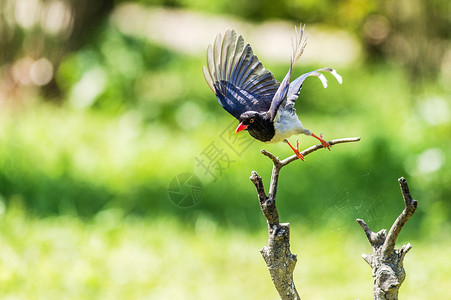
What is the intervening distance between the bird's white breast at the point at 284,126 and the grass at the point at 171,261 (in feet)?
6.18

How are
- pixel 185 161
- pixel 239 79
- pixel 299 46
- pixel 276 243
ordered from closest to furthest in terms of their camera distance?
pixel 299 46
pixel 239 79
pixel 276 243
pixel 185 161

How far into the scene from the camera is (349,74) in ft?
21.1

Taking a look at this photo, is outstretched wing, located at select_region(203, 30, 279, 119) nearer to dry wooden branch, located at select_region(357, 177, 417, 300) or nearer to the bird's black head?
the bird's black head

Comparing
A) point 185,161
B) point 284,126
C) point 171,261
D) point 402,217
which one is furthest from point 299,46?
point 185,161

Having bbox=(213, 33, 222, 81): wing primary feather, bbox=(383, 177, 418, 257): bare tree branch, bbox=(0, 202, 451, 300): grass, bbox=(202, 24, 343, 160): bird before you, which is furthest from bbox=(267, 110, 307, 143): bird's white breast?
bbox=(0, 202, 451, 300): grass

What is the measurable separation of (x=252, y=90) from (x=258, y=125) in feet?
0.28

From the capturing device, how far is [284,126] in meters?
0.75

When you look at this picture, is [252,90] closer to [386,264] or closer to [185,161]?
[386,264]

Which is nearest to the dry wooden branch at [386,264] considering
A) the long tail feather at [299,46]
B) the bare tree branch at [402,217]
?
the bare tree branch at [402,217]

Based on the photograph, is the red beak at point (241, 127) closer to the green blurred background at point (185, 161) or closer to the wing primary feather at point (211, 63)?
the wing primary feather at point (211, 63)

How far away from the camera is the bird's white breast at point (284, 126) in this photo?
2.45 ft

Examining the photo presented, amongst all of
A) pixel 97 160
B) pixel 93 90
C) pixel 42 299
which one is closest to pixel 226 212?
pixel 97 160

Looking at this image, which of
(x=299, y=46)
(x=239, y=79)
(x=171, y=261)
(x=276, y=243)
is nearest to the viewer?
(x=299, y=46)

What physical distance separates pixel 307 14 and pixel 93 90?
2.83 m
